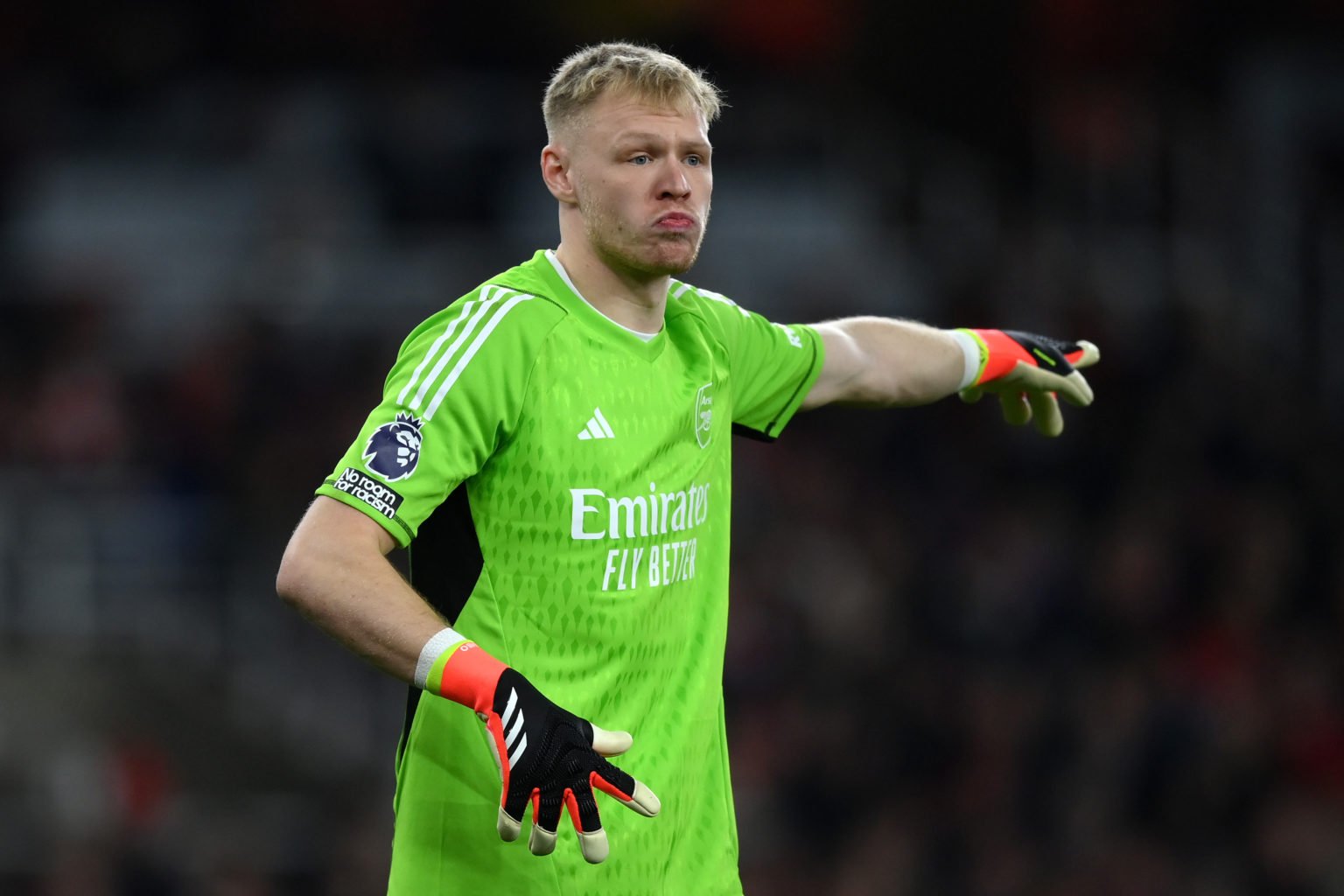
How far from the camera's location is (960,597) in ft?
33.9

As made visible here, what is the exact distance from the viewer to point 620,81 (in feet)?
12.4

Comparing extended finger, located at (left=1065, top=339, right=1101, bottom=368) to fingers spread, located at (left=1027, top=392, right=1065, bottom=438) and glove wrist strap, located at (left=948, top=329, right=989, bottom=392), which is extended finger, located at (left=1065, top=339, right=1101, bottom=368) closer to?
fingers spread, located at (left=1027, top=392, right=1065, bottom=438)

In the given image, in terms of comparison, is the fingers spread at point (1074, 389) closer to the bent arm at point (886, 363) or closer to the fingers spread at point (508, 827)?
the bent arm at point (886, 363)

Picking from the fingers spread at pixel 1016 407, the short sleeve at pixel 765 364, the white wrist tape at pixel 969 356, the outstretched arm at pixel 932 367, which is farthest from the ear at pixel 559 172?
the fingers spread at pixel 1016 407

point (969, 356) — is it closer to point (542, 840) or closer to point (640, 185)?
point (640, 185)

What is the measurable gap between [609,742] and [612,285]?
1019 millimetres

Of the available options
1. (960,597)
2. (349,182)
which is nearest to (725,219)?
(349,182)

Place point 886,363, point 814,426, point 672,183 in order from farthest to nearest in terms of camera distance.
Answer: point 814,426 < point 886,363 < point 672,183

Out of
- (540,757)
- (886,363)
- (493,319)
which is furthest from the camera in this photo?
(886,363)

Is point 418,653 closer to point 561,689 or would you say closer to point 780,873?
point 561,689

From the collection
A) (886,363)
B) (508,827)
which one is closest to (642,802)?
(508,827)

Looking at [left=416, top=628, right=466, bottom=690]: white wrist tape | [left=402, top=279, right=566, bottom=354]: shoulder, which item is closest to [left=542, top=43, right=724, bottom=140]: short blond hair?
[left=402, top=279, right=566, bottom=354]: shoulder

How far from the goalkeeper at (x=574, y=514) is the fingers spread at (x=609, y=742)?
0.25 meters

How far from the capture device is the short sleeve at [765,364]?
165 inches
